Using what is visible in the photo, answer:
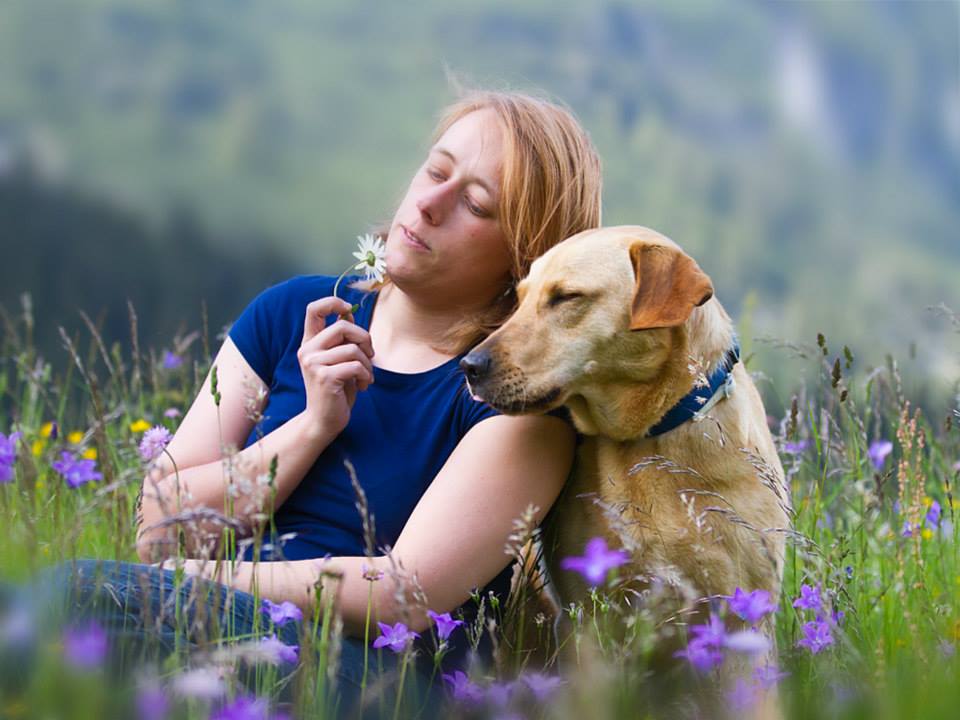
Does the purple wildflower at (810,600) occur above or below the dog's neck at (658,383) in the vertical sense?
below

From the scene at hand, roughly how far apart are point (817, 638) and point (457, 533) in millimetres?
769

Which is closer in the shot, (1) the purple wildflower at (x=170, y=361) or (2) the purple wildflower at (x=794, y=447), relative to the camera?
(2) the purple wildflower at (x=794, y=447)

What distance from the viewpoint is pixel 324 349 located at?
249 cm

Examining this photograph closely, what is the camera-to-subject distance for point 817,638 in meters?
1.96

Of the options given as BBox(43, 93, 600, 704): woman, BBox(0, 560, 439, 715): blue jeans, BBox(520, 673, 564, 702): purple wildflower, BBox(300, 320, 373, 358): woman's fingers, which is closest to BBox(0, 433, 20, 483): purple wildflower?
BBox(0, 560, 439, 715): blue jeans

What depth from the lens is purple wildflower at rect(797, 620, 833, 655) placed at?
6.36 feet

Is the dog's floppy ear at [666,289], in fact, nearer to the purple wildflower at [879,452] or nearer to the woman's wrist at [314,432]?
the woman's wrist at [314,432]

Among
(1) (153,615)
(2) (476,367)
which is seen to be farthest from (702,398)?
(1) (153,615)

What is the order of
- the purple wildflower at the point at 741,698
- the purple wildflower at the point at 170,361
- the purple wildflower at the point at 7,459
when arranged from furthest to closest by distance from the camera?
the purple wildflower at the point at 170,361
the purple wildflower at the point at 7,459
the purple wildflower at the point at 741,698

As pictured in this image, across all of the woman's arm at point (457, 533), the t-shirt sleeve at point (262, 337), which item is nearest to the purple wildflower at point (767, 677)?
the woman's arm at point (457, 533)

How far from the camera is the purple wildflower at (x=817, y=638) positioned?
194 cm

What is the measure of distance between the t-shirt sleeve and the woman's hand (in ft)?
1.25

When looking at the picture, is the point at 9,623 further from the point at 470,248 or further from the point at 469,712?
the point at 470,248

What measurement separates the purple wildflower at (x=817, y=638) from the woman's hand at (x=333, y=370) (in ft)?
3.58
